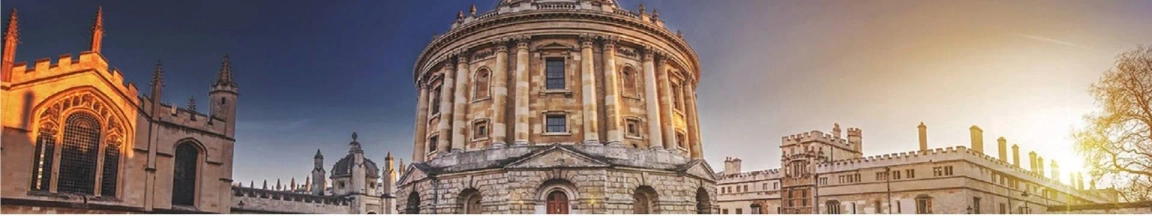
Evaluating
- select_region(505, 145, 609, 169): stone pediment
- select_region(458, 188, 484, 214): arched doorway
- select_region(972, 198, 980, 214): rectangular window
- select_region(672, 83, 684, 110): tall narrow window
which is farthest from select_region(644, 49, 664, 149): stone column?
select_region(972, 198, 980, 214): rectangular window

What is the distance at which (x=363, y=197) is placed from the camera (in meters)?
46.9

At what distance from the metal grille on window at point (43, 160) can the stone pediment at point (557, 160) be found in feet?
32.5

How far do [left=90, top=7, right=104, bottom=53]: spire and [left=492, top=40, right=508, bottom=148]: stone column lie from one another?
9.79 meters

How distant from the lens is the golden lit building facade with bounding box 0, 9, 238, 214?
46.5ft

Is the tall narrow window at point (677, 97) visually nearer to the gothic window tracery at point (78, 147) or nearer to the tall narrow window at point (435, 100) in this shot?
the tall narrow window at point (435, 100)

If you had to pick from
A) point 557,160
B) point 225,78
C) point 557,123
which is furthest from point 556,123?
point 225,78

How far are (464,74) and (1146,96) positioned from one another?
1642 cm

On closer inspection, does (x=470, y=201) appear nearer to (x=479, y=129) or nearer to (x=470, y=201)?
(x=470, y=201)

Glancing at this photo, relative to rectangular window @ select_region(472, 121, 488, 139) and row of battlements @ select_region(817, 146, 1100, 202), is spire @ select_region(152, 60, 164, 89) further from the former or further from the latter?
row of battlements @ select_region(817, 146, 1100, 202)

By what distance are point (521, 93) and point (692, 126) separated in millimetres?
6369

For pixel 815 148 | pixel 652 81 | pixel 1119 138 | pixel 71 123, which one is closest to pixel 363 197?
pixel 815 148

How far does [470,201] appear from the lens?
74.4ft

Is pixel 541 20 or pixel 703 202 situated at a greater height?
pixel 541 20

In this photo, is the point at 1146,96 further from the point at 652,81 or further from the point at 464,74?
the point at 464,74
